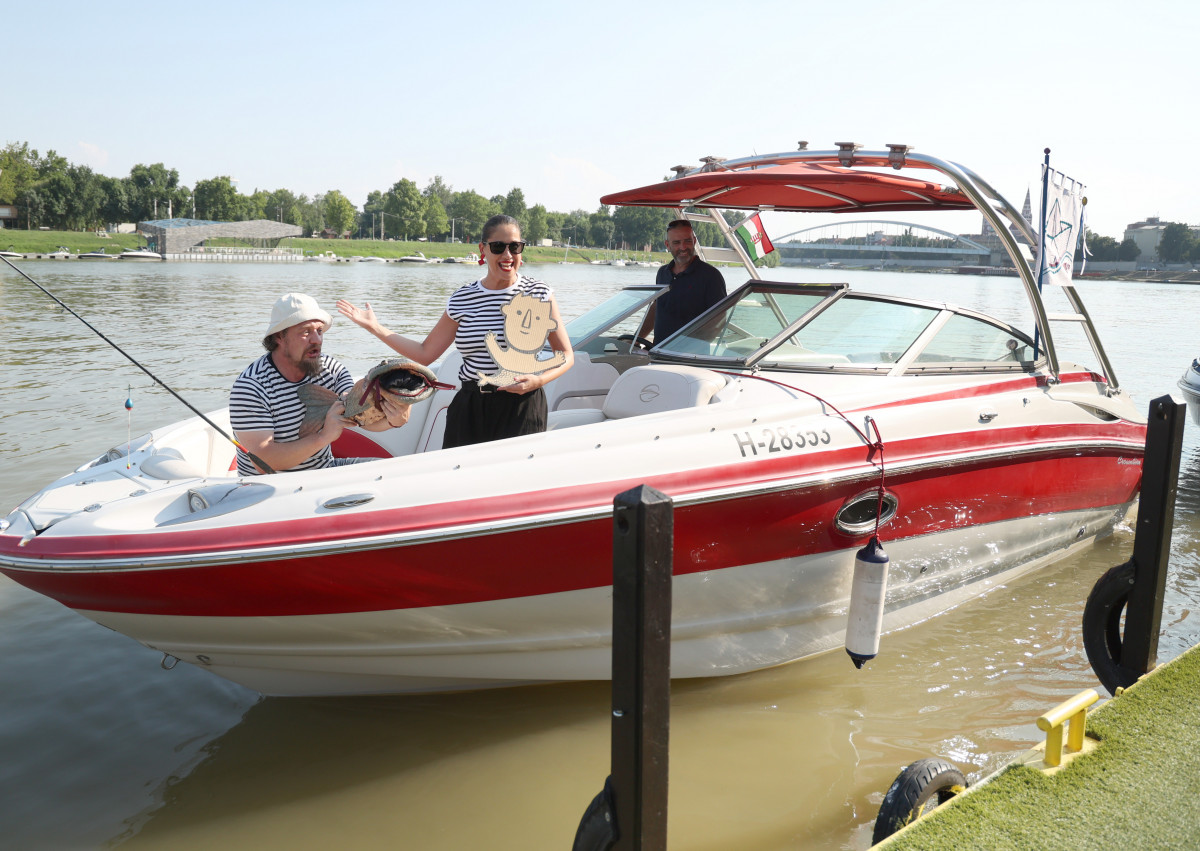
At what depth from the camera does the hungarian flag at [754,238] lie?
576 cm

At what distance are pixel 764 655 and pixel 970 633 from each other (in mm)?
1499

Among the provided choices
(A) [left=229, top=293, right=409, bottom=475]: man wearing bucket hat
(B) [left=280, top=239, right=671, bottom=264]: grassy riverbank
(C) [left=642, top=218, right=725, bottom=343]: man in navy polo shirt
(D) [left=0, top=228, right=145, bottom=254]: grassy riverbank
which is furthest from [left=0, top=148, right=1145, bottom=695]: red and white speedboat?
(B) [left=280, top=239, right=671, bottom=264]: grassy riverbank

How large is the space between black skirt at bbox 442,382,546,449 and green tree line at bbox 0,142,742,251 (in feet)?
153

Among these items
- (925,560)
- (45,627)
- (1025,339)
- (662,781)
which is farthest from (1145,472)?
(45,627)

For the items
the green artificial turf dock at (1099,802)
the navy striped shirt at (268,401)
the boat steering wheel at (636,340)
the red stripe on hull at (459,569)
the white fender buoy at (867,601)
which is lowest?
the green artificial turf dock at (1099,802)

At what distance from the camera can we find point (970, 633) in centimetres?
444

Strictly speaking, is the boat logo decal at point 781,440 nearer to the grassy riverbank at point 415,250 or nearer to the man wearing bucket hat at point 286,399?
the man wearing bucket hat at point 286,399

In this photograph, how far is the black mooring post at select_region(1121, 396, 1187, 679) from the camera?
3457 millimetres

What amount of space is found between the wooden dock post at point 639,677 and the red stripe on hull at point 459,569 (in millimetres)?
900

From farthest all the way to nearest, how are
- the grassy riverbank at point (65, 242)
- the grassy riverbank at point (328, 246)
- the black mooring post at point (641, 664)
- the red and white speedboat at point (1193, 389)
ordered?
the grassy riverbank at point (328, 246), the grassy riverbank at point (65, 242), the red and white speedboat at point (1193, 389), the black mooring post at point (641, 664)

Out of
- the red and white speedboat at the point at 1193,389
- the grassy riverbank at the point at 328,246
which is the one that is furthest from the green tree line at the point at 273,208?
the red and white speedboat at the point at 1193,389

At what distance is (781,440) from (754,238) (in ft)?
9.18

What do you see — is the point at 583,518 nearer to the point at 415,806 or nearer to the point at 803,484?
the point at 803,484

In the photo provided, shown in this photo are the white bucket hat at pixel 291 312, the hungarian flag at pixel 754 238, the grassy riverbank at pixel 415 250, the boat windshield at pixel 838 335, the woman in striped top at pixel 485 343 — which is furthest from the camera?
the grassy riverbank at pixel 415 250
